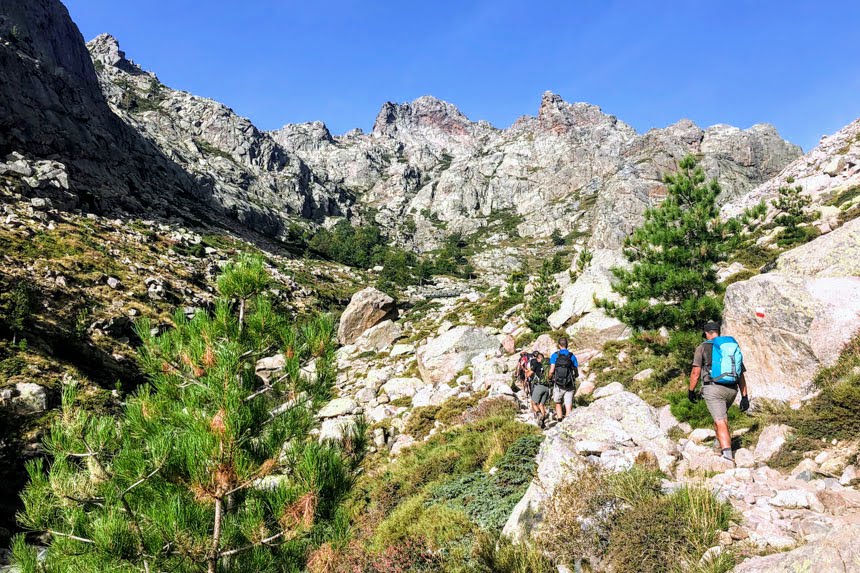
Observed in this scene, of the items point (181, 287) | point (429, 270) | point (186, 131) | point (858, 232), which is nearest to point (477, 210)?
point (429, 270)

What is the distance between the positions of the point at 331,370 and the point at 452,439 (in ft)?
24.6

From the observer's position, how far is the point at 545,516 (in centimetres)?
523

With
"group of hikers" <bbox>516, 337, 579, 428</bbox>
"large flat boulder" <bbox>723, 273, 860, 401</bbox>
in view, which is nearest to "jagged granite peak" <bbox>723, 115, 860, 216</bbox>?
"large flat boulder" <bbox>723, 273, 860, 401</bbox>

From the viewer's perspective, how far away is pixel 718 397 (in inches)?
266

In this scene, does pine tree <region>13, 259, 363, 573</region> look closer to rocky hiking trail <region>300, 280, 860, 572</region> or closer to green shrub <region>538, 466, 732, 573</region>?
rocky hiking trail <region>300, 280, 860, 572</region>

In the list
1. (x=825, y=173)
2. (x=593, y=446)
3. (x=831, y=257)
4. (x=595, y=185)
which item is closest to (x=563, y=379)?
(x=593, y=446)

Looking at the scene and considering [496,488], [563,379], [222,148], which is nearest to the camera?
[496,488]

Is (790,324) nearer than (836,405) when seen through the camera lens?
No

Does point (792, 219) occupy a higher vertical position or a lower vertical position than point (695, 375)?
higher

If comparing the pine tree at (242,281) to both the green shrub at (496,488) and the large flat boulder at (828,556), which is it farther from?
the large flat boulder at (828,556)

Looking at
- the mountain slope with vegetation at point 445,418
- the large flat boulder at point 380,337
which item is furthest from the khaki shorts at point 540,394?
the large flat boulder at point 380,337

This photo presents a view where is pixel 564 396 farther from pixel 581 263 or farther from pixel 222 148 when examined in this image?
pixel 222 148

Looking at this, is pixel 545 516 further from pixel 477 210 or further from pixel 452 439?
pixel 477 210

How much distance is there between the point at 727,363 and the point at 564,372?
12.8 ft
